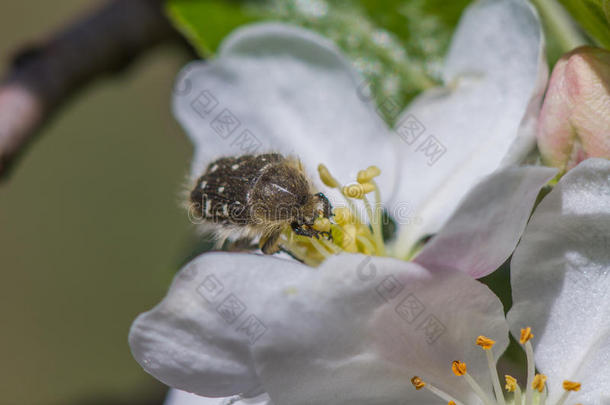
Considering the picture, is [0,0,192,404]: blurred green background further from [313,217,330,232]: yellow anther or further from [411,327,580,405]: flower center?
[411,327,580,405]: flower center

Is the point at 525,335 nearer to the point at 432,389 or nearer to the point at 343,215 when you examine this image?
the point at 432,389

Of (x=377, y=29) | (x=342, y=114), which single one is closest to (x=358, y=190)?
(x=342, y=114)

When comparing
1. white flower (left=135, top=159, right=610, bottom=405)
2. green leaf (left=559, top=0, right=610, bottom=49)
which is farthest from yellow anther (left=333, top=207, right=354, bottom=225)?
green leaf (left=559, top=0, right=610, bottom=49)

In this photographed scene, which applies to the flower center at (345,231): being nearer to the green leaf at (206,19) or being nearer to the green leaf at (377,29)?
the green leaf at (377,29)

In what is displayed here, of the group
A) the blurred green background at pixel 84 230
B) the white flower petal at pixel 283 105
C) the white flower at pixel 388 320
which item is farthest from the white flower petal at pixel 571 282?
the blurred green background at pixel 84 230

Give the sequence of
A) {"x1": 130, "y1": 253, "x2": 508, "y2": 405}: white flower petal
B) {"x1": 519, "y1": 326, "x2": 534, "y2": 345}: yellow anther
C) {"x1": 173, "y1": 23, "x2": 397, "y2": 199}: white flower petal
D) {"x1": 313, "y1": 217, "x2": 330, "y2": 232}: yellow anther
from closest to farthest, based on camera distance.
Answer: {"x1": 130, "y1": 253, "x2": 508, "y2": 405}: white flower petal → {"x1": 519, "y1": 326, "x2": 534, "y2": 345}: yellow anther → {"x1": 313, "y1": 217, "x2": 330, "y2": 232}: yellow anther → {"x1": 173, "y1": 23, "x2": 397, "y2": 199}: white flower petal

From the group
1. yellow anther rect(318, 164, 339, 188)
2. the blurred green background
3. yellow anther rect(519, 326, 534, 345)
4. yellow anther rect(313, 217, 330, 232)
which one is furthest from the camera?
the blurred green background
